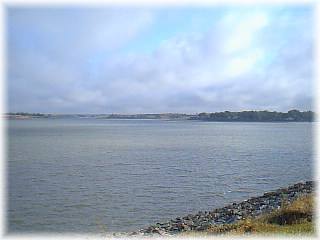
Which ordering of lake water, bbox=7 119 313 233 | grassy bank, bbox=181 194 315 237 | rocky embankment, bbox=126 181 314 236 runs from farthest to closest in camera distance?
lake water, bbox=7 119 313 233 < rocky embankment, bbox=126 181 314 236 < grassy bank, bbox=181 194 315 237

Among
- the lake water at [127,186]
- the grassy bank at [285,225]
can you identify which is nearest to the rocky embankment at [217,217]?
the lake water at [127,186]

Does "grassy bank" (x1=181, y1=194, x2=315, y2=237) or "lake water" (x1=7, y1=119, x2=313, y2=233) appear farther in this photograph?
"lake water" (x1=7, y1=119, x2=313, y2=233)

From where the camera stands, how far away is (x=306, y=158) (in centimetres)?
3158

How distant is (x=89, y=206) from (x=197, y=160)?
15.0 metres

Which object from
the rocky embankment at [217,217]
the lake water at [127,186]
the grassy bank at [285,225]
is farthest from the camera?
the lake water at [127,186]

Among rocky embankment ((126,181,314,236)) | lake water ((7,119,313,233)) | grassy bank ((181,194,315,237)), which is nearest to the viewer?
grassy bank ((181,194,315,237))

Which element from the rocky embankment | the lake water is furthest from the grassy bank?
the lake water

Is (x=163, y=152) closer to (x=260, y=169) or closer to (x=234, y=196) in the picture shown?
(x=260, y=169)

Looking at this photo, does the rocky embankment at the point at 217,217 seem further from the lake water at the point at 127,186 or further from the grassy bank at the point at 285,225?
the grassy bank at the point at 285,225

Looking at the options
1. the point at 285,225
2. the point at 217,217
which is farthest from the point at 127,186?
the point at 285,225

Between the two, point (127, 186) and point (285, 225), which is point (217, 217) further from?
point (127, 186)

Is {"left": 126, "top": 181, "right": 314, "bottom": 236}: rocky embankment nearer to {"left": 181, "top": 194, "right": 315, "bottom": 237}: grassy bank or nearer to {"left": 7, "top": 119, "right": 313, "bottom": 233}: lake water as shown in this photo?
{"left": 7, "top": 119, "right": 313, "bottom": 233}: lake water

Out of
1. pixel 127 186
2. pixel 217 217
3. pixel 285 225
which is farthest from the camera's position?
pixel 127 186

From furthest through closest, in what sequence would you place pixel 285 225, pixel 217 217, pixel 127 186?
pixel 127 186 → pixel 217 217 → pixel 285 225
